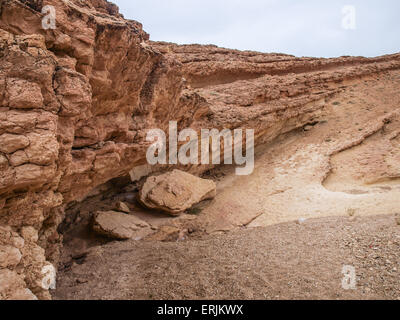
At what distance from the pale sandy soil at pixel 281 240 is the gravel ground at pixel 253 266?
2 cm

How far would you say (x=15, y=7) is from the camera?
3.78 metres

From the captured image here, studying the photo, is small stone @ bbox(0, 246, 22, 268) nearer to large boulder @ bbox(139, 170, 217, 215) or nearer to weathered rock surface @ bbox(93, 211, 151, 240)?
weathered rock surface @ bbox(93, 211, 151, 240)

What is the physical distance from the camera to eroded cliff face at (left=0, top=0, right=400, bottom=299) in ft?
11.3

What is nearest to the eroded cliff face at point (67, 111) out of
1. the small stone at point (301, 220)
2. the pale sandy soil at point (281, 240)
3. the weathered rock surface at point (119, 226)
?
the weathered rock surface at point (119, 226)

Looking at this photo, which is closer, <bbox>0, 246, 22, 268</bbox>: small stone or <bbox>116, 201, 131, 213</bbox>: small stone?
<bbox>0, 246, 22, 268</bbox>: small stone

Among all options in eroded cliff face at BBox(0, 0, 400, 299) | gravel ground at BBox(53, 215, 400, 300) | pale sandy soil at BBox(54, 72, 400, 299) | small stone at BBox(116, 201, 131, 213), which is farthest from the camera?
small stone at BBox(116, 201, 131, 213)

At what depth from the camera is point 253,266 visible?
5.13m

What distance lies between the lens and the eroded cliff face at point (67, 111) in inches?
135

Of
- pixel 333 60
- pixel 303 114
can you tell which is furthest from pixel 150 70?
pixel 333 60

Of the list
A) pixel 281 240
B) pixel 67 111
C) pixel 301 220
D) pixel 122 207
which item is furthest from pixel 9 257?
pixel 301 220

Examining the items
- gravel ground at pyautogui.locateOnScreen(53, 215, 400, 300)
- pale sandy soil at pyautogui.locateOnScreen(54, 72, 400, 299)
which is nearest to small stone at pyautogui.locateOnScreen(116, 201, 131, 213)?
pale sandy soil at pyautogui.locateOnScreen(54, 72, 400, 299)

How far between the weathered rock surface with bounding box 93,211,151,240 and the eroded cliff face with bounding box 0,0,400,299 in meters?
1.08
